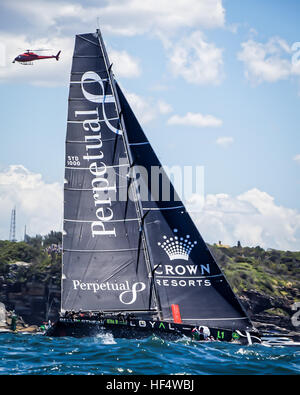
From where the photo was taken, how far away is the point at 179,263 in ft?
90.2

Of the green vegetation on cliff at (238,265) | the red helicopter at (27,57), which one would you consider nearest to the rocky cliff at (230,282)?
the green vegetation on cliff at (238,265)

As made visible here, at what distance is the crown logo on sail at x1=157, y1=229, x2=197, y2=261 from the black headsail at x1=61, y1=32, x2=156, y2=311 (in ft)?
3.07

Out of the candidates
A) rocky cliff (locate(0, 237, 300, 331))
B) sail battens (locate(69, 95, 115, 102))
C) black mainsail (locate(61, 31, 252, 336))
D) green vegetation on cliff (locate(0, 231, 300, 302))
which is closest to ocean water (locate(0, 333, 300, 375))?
black mainsail (locate(61, 31, 252, 336))

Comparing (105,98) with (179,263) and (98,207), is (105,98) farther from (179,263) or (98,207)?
(179,263)

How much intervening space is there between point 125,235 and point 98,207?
162cm

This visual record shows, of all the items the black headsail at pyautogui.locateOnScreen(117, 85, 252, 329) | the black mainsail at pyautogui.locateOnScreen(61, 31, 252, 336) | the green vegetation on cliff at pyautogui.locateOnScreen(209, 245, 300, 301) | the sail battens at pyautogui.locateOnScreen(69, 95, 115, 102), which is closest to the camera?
the black headsail at pyautogui.locateOnScreen(117, 85, 252, 329)

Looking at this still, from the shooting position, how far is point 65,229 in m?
27.7

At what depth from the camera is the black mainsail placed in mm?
27203

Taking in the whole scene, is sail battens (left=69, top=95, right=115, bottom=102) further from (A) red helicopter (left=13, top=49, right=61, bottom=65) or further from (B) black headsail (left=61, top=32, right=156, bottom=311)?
(A) red helicopter (left=13, top=49, right=61, bottom=65)

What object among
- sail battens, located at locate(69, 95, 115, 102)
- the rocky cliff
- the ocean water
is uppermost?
sail battens, located at locate(69, 95, 115, 102)

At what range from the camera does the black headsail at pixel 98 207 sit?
2736cm

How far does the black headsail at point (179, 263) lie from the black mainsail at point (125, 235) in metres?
0.04
